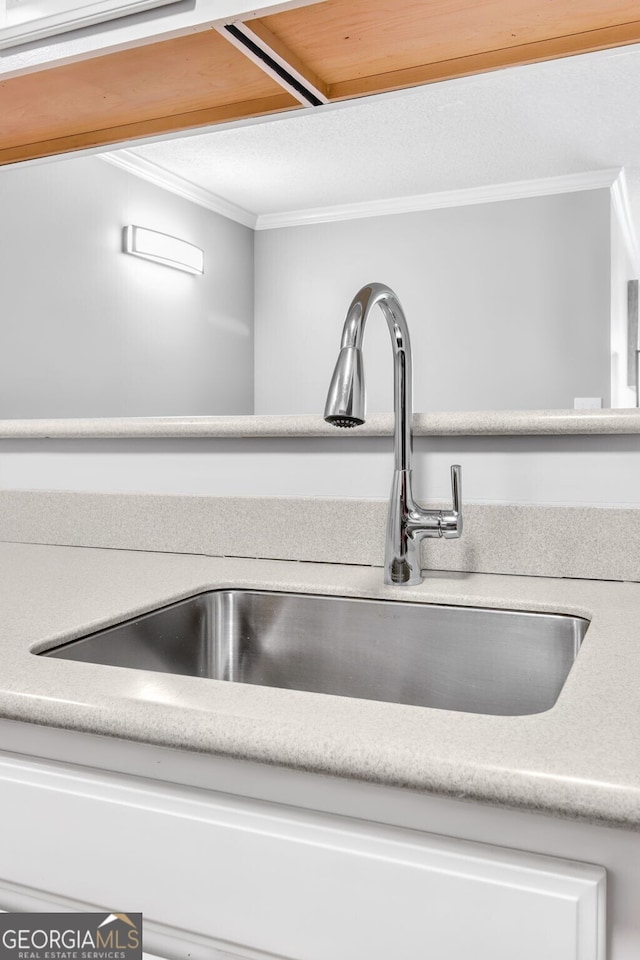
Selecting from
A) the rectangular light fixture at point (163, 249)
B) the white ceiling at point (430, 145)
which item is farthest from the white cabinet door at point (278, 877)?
the white ceiling at point (430, 145)

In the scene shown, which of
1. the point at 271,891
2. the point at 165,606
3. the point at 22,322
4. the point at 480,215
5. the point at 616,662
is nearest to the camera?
the point at 271,891

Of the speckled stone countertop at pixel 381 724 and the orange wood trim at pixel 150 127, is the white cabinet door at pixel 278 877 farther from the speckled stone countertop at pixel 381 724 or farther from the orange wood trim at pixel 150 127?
the orange wood trim at pixel 150 127

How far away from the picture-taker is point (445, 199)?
2.54 meters

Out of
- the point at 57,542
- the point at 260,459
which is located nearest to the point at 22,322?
the point at 57,542

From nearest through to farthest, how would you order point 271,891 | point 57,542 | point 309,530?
1. point 271,891
2. point 309,530
3. point 57,542

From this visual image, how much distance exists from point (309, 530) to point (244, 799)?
24.6 inches

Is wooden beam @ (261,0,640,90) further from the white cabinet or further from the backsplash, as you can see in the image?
the backsplash

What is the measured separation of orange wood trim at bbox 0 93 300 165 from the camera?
1.17m

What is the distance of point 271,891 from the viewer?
0.46 m

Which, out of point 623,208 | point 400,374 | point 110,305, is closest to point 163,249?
point 110,305

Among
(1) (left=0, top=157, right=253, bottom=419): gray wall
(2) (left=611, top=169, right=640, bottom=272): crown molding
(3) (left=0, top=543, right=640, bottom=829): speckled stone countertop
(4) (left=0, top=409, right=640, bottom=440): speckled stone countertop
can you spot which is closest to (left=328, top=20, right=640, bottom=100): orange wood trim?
(4) (left=0, top=409, right=640, bottom=440): speckled stone countertop

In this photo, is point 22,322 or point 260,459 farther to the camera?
point 22,322

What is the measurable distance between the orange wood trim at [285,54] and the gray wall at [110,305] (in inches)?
32.6

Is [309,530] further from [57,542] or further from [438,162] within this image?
[438,162]
